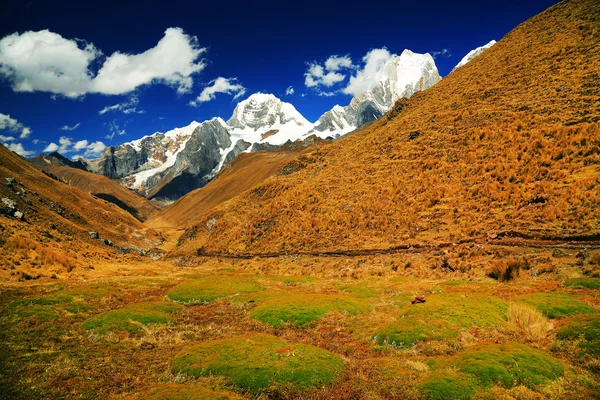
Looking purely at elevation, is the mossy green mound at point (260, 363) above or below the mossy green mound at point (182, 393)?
below

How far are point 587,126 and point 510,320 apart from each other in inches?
1410

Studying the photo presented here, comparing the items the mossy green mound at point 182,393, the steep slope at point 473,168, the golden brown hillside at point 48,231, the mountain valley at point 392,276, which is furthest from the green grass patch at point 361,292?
the golden brown hillside at point 48,231

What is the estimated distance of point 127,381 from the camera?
11328 millimetres

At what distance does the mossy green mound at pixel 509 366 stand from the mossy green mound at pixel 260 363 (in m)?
4.92

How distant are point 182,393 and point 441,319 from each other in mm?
13631

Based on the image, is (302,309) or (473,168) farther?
(473,168)

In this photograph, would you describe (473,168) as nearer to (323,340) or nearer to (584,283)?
(584,283)

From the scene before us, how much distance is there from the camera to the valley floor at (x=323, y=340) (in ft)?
34.9

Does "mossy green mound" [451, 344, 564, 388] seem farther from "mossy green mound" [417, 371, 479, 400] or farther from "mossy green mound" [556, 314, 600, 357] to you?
"mossy green mound" [556, 314, 600, 357]

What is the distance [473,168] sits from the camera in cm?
4588

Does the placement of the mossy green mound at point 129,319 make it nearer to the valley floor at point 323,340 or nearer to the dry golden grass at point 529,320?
the valley floor at point 323,340

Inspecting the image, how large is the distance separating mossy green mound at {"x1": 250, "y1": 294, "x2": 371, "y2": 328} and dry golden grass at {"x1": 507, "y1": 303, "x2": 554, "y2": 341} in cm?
869

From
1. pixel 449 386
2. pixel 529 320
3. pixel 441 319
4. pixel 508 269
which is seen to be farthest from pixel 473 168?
pixel 449 386

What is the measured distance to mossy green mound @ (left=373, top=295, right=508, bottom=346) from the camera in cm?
1551
